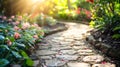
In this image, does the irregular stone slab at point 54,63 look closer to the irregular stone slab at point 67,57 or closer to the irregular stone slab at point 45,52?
the irregular stone slab at point 67,57

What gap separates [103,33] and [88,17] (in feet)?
20.5

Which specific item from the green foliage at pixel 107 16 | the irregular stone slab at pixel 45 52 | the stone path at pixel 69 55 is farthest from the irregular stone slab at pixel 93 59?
the green foliage at pixel 107 16

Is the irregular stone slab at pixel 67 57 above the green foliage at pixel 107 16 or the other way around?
the other way around

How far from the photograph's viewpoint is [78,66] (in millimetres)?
4160

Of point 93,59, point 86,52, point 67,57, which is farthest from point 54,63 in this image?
point 86,52

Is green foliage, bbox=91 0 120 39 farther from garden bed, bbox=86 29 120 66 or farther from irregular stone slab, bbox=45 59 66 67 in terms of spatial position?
irregular stone slab, bbox=45 59 66 67

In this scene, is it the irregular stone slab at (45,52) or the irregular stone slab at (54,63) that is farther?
the irregular stone slab at (45,52)

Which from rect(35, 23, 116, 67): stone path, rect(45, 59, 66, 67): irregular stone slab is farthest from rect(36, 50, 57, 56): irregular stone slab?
rect(45, 59, 66, 67): irregular stone slab

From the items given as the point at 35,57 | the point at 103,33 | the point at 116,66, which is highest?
the point at 103,33

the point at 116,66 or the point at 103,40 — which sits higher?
the point at 103,40

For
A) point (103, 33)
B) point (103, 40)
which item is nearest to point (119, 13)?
point (103, 33)

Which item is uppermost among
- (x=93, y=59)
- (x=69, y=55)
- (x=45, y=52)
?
(x=45, y=52)

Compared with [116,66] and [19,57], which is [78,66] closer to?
[116,66]

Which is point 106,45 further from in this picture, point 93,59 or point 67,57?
point 67,57
